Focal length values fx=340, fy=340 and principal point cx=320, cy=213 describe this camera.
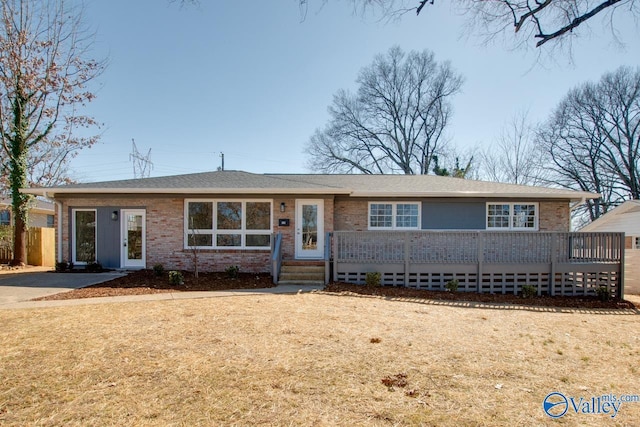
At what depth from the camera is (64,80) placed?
15.8m

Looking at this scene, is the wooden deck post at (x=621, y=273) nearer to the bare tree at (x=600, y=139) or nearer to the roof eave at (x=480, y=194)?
the roof eave at (x=480, y=194)

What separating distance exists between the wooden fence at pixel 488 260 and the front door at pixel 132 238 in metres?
6.92

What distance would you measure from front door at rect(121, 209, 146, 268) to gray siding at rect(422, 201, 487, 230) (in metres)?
9.97

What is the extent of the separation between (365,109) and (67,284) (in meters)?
29.6

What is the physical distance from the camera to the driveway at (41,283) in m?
8.00

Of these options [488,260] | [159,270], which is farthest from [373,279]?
[159,270]

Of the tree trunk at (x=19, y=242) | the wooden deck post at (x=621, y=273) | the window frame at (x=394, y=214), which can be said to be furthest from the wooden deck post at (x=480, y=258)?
the tree trunk at (x=19, y=242)

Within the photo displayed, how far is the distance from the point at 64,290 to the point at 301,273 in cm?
614

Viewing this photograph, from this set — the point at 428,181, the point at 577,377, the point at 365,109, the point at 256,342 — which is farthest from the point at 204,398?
the point at 365,109

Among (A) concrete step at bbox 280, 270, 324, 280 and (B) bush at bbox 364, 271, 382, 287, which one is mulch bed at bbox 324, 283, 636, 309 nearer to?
(B) bush at bbox 364, 271, 382, 287

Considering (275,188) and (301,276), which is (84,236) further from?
(301,276)

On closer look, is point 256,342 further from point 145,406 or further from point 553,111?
point 553,111

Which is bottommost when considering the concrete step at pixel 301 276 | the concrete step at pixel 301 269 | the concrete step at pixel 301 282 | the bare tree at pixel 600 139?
the concrete step at pixel 301 282

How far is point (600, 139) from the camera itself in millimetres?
28797
